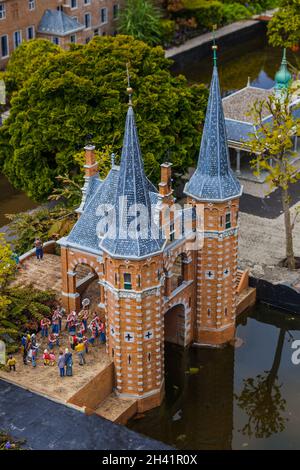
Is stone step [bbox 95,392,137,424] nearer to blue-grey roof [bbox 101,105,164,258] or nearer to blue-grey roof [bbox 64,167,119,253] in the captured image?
blue-grey roof [bbox 64,167,119,253]

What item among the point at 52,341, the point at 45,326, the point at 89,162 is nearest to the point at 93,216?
the point at 89,162

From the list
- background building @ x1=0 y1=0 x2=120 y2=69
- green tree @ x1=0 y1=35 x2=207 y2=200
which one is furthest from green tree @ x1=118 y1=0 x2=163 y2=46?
green tree @ x1=0 y1=35 x2=207 y2=200

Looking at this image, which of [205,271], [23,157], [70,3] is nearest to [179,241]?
[205,271]

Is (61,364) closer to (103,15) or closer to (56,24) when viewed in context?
(56,24)

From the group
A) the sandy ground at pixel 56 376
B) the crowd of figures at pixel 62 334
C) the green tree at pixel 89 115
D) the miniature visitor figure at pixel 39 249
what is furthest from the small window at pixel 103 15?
the sandy ground at pixel 56 376

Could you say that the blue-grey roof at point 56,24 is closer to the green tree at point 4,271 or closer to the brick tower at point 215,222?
the green tree at point 4,271

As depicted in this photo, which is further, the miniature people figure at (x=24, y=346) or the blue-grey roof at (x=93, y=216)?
the blue-grey roof at (x=93, y=216)
